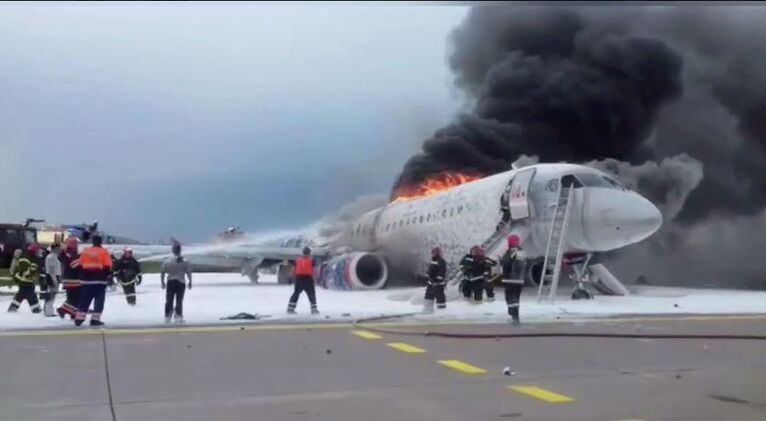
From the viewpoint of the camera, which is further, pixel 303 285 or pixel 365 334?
pixel 303 285

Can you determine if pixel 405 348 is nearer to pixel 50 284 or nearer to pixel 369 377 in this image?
pixel 369 377

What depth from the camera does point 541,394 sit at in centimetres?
827

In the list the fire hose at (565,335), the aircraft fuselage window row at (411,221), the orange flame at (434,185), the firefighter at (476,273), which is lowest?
the fire hose at (565,335)

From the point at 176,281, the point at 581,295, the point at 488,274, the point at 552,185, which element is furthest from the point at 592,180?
the point at 176,281

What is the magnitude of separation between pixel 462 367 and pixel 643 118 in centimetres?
2402

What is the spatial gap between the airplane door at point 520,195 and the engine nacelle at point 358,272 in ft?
21.4

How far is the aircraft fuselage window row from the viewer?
24766 millimetres

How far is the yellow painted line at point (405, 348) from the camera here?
11.4m

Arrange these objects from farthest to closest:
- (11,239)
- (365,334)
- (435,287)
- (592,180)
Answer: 1. (11,239)
2. (592,180)
3. (435,287)
4. (365,334)

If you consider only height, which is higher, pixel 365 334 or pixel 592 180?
pixel 592 180

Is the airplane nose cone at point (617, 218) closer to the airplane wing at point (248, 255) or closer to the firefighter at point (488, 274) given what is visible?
the firefighter at point (488, 274)

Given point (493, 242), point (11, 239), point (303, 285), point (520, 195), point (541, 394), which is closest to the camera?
point (541, 394)

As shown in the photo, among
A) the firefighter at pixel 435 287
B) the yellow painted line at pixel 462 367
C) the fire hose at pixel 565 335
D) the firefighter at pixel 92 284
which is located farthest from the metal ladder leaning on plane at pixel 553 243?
the yellow painted line at pixel 462 367

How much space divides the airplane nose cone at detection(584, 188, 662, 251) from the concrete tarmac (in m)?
6.79
